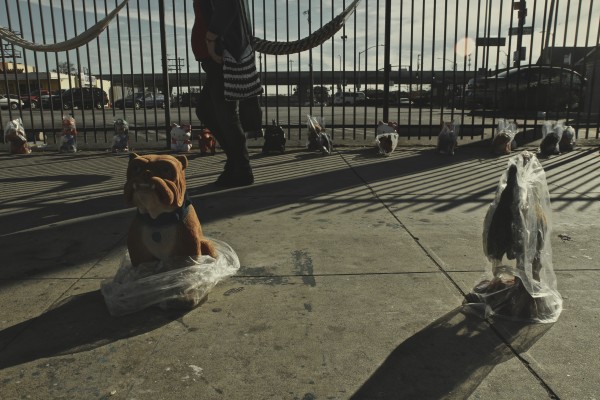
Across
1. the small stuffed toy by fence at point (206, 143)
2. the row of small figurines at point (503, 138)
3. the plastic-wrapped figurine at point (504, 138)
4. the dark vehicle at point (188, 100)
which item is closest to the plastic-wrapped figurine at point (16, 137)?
the dark vehicle at point (188, 100)

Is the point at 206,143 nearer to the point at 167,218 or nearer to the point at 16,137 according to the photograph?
the point at 16,137

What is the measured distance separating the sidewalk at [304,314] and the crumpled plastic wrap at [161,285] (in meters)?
0.06

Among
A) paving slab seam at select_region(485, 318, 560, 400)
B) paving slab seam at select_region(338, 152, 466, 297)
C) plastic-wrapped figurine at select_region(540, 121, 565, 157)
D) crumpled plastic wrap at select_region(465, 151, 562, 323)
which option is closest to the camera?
paving slab seam at select_region(485, 318, 560, 400)

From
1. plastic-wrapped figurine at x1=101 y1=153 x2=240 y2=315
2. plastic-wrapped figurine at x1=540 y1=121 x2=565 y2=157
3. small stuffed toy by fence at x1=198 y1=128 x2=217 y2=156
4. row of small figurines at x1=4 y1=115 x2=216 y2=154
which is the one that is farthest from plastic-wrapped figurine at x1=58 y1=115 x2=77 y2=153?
plastic-wrapped figurine at x1=540 y1=121 x2=565 y2=157

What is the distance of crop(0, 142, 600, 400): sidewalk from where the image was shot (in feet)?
5.40

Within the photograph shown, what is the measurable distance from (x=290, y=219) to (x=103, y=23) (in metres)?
4.43

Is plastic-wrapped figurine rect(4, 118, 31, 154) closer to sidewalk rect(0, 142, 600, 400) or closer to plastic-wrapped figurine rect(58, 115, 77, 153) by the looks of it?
plastic-wrapped figurine rect(58, 115, 77, 153)

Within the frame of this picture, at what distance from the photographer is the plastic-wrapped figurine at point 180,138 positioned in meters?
7.28

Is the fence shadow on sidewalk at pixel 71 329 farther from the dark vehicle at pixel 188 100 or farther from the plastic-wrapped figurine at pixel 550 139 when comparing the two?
the plastic-wrapped figurine at pixel 550 139

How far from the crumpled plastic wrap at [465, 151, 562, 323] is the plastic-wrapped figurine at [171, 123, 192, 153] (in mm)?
5816

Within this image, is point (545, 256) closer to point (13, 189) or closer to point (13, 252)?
point (13, 252)

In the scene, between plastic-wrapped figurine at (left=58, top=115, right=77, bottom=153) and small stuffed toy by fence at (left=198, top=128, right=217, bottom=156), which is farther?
plastic-wrapped figurine at (left=58, top=115, right=77, bottom=153)

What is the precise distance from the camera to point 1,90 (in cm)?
4478

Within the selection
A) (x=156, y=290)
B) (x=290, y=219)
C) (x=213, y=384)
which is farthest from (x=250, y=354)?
(x=290, y=219)
